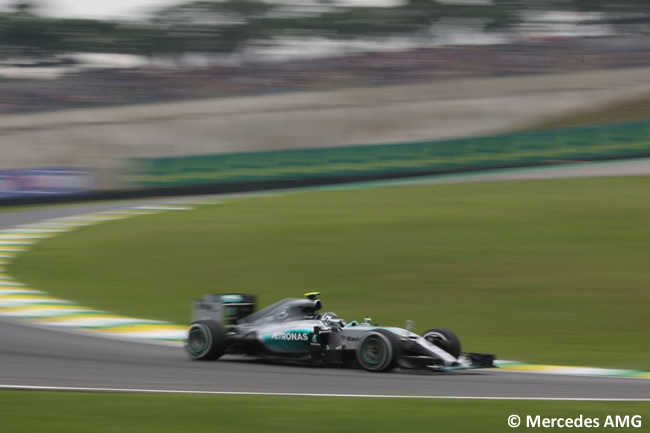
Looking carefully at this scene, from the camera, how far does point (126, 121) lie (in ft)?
126

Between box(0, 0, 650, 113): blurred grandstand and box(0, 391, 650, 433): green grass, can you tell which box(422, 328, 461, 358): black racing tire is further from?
box(0, 0, 650, 113): blurred grandstand

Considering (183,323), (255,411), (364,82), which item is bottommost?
(183,323)

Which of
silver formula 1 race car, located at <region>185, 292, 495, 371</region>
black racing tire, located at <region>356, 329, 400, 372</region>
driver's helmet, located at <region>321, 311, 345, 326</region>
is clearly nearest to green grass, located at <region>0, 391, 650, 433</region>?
black racing tire, located at <region>356, 329, 400, 372</region>

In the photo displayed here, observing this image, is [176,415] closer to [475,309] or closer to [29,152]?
[475,309]

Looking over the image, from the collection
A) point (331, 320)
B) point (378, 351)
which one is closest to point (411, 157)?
point (331, 320)

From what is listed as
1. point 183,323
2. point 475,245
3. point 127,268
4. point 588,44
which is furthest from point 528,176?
Result: point 588,44

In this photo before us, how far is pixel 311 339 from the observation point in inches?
354

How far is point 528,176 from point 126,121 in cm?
1859

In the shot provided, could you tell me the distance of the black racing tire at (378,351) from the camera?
8.44 m

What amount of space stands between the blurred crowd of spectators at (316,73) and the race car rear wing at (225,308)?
29.8m

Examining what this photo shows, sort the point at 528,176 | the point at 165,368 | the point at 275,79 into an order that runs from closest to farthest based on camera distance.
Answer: the point at 165,368
the point at 528,176
the point at 275,79

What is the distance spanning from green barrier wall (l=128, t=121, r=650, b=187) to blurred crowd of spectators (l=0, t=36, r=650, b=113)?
12.5m

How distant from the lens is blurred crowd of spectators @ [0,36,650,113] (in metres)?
39.0

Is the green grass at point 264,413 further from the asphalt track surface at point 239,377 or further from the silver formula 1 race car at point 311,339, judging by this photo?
the silver formula 1 race car at point 311,339
